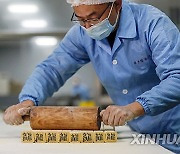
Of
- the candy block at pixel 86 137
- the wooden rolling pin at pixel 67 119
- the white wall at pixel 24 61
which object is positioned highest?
the wooden rolling pin at pixel 67 119

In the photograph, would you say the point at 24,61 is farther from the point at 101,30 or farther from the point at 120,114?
the point at 120,114

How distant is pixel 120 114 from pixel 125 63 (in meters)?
0.41

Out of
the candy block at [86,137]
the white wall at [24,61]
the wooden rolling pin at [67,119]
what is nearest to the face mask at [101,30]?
the wooden rolling pin at [67,119]

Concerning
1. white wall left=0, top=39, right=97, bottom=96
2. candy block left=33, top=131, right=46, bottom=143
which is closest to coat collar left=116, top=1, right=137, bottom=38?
candy block left=33, top=131, right=46, bottom=143

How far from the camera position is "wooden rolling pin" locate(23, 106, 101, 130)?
5.80 ft

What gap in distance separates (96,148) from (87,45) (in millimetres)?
746

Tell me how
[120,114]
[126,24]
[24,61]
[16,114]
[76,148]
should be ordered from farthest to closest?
1. [24,61]
2. [126,24]
3. [16,114]
4. [120,114]
5. [76,148]

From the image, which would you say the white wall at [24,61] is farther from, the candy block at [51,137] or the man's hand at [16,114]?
the candy block at [51,137]

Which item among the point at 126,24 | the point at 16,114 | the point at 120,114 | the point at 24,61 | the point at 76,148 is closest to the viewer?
the point at 76,148

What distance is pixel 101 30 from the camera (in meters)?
1.97

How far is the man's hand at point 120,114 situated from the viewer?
1.68 m

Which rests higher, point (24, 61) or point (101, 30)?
point (101, 30)

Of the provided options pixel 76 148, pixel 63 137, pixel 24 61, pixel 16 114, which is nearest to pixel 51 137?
Result: pixel 63 137

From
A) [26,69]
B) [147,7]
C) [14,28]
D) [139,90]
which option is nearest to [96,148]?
[139,90]
